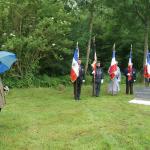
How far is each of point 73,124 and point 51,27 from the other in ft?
39.8

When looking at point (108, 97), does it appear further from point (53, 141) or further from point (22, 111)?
point (53, 141)

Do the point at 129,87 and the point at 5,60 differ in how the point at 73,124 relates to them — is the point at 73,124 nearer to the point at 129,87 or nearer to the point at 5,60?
the point at 5,60

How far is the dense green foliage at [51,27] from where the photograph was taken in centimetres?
2475

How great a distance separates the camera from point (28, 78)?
25.4 meters

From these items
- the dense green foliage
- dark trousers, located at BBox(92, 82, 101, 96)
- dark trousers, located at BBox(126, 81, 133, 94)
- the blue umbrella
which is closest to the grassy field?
dark trousers, located at BBox(92, 82, 101, 96)

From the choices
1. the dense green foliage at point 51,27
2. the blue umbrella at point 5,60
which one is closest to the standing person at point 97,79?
the dense green foliage at point 51,27

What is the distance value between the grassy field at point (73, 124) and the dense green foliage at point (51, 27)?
541 centimetres

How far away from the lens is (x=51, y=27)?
24.8 meters

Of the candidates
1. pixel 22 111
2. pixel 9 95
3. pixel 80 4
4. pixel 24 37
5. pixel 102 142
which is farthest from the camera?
pixel 80 4

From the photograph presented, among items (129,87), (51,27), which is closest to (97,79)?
(129,87)

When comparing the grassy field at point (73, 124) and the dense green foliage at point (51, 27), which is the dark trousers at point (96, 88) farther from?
the dense green foliage at point (51, 27)

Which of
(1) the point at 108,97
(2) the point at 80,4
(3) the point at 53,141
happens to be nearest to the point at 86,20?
(2) the point at 80,4

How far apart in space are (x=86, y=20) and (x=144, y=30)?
13.0 feet

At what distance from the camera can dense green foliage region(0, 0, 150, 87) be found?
24.8m
